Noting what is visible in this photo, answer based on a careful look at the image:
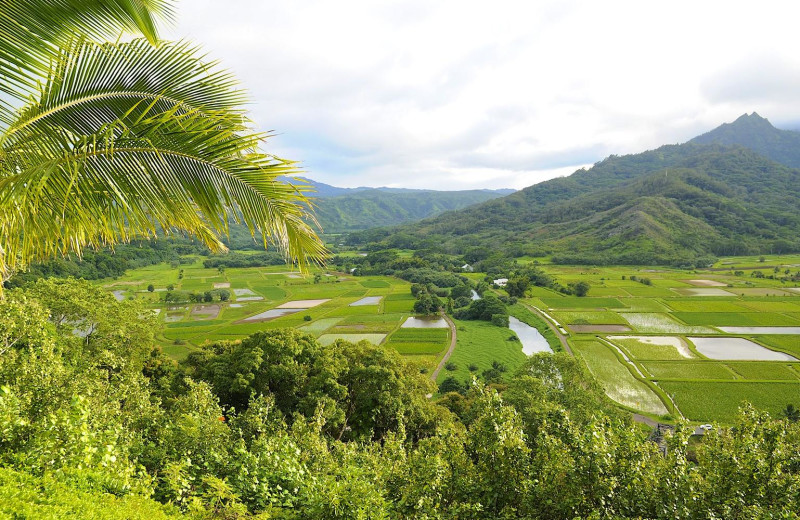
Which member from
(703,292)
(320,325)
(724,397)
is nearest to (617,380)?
(724,397)

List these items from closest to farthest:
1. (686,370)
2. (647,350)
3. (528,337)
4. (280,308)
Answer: (686,370)
(647,350)
(528,337)
(280,308)

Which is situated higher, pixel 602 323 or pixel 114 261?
pixel 114 261

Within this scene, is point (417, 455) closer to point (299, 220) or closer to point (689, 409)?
point (299, 220)

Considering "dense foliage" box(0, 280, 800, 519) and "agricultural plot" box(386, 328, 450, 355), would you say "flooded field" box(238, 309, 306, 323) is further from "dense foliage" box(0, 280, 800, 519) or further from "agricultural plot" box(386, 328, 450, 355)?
"dense foliage" box(0, 280, 800, 519)

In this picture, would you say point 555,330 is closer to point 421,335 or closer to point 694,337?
point 694,337

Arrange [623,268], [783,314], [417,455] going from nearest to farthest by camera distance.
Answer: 1. [417,455]
2. [783,314]
3. [623,268]

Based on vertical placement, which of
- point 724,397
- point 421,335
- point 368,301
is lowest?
point 724,397

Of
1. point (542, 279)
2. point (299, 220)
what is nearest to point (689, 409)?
point (299, 220)
